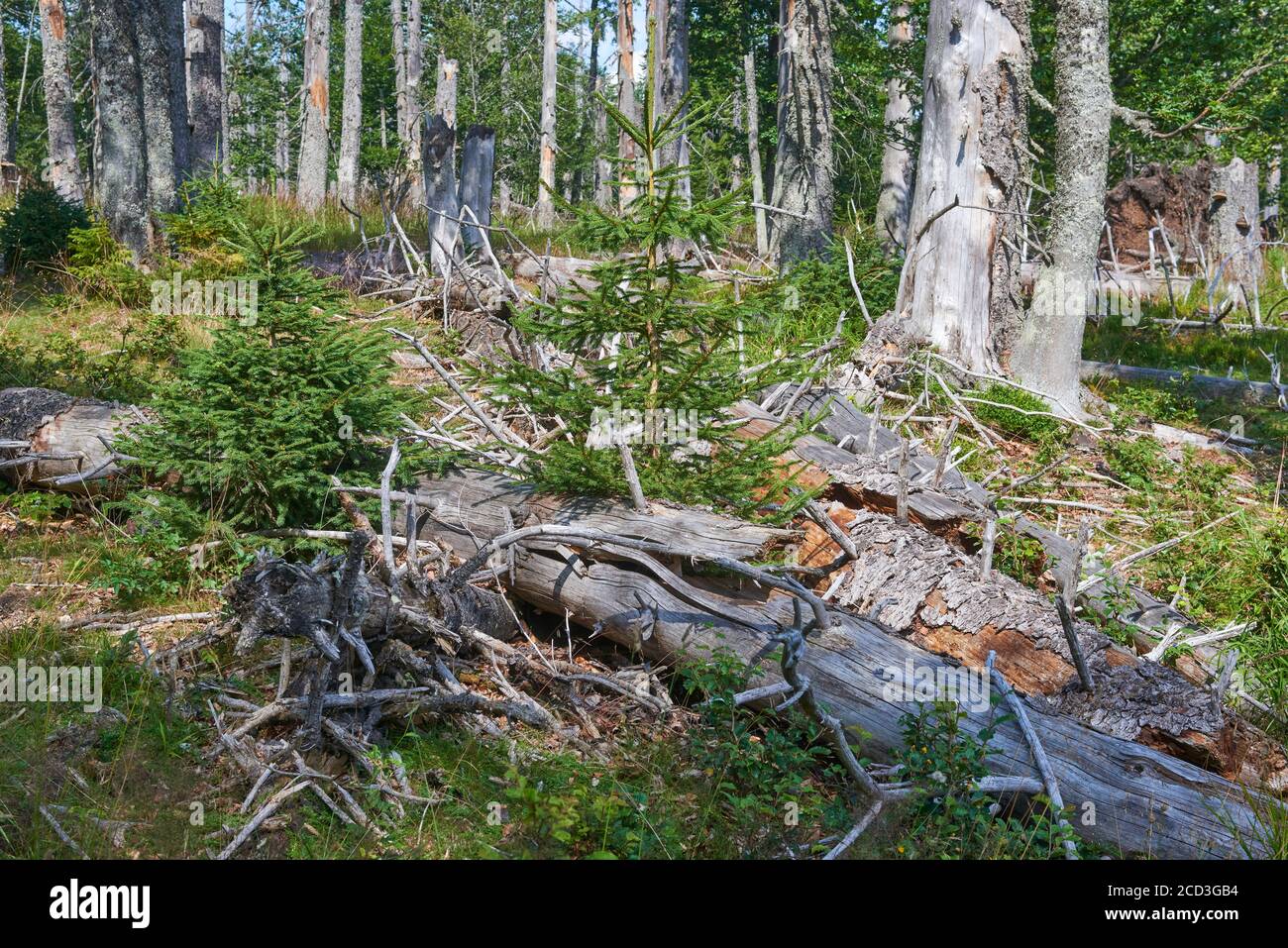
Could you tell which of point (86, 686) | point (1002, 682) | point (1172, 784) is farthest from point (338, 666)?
point (1172, 784)

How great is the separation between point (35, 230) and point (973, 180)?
10.2 meters

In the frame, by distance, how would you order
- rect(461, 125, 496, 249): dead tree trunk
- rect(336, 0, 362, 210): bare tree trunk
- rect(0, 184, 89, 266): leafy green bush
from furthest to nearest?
1. rect(336, 0, 362, 210): bare tree trunk
2. rect(461, 125, 496, 249): dead tree trunk
3. rect(0, 184, 89, 266): leafy green bush

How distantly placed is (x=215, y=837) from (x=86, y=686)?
4.31 ft

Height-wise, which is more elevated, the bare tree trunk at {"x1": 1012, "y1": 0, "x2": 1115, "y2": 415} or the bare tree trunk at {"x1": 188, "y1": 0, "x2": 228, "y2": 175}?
the bare tree trunk at {"x1": 188, "y1": 0, "x2": 228, "y2": 175}

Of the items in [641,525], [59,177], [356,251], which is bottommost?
[641,525]

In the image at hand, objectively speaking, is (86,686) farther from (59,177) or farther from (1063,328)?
(59,177)

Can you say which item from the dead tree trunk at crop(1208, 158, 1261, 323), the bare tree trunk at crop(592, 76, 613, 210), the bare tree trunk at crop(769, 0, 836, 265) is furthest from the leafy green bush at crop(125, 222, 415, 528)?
the bare tree trunk at crop(592, 76, 613, 210)

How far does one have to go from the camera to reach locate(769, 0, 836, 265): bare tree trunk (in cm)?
1349

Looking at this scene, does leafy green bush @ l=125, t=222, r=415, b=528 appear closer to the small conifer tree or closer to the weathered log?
the weathered log

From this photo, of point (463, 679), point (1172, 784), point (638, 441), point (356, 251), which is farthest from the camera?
point (356, 251)

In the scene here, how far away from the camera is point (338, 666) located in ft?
13.8

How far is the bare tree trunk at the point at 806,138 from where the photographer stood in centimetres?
1349

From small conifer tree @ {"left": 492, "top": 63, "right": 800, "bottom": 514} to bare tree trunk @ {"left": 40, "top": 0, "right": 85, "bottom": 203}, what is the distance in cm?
1722

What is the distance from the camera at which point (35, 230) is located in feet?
36.9
